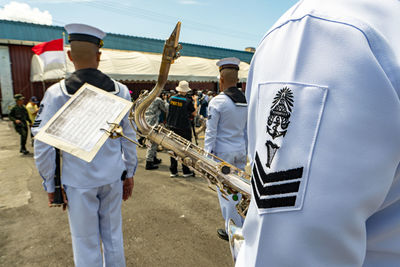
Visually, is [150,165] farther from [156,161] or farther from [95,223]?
[95,223]

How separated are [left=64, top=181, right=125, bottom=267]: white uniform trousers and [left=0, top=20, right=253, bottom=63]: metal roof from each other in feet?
71.5

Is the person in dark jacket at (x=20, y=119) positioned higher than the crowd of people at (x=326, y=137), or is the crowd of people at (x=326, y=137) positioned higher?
the crowd of people at (x=326, y=137)

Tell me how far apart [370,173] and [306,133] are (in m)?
0.14

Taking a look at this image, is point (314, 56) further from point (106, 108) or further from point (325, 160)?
point (106, 108)

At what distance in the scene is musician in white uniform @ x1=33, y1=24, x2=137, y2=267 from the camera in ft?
7.45

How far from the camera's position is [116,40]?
75.3 ft

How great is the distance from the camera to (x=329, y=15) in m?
0.52

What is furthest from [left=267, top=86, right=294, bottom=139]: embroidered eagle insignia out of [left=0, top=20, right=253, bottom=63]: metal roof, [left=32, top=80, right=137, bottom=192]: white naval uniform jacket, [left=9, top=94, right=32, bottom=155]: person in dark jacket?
[left=0, top=20, right=253, bottom=63]: metal roof

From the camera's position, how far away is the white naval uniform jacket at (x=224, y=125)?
11.8 ft

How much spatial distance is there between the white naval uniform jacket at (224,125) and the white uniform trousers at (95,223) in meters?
1.54

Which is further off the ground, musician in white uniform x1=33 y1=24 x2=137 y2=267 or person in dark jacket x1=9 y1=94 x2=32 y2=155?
musician in white uniform x1=33 y1=24 x2=137 y2=267

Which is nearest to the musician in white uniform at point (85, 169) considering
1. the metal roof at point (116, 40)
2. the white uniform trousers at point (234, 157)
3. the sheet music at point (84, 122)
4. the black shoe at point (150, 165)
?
the sheet music at point (84, 122)

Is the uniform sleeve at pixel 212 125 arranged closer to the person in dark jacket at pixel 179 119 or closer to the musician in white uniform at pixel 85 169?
the musician in white uniform at pixel 85 169

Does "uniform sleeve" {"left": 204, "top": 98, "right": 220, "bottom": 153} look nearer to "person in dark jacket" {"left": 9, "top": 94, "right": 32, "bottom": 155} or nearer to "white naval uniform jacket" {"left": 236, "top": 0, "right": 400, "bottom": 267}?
"white naval uniform jacket" {"left": 236, "top": 0, "right": 400, "bottom": 267}
